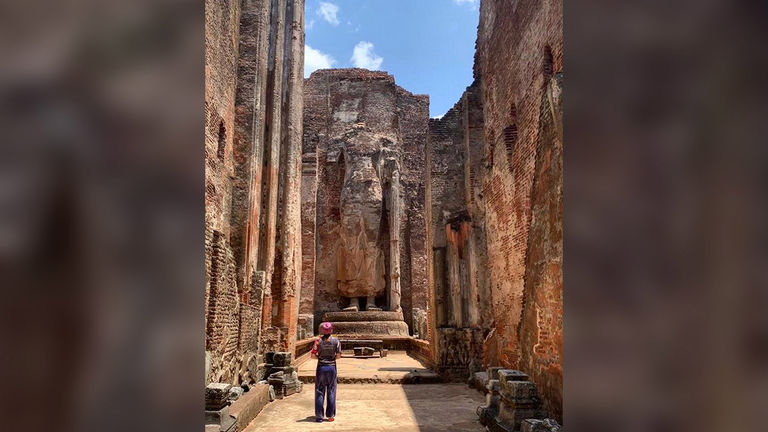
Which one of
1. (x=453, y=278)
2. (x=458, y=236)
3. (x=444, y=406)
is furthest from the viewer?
(x=458, y=236)

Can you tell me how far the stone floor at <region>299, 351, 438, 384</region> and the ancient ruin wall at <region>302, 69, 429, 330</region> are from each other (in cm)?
690

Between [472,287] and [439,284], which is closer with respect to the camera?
[472,287]

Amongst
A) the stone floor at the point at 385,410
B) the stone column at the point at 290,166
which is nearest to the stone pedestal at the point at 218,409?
the stone floor at the point at 385,410

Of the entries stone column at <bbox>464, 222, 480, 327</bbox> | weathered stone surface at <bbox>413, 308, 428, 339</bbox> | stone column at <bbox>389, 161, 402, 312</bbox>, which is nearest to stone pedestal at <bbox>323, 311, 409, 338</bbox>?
weathered stone surface at <bbox>413, 308, 428, 339</bbox>

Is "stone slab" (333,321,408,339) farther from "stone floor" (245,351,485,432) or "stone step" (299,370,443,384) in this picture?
"stone step" (299,370,443,384)

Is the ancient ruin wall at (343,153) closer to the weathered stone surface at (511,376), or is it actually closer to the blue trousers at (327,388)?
the blue trousers at (327,388)

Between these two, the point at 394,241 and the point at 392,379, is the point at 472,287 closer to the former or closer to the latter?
the point at 392,379

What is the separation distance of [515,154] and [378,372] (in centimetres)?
517

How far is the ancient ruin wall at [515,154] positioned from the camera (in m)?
5.19

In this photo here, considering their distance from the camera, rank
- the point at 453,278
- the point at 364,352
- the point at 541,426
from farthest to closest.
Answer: the point at 364,352, the point at 453,278, the point at 541,426

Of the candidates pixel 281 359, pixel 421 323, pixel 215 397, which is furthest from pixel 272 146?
pixel 421 323

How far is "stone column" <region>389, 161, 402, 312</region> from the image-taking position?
62.8 feet

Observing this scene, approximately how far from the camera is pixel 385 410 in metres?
7.02
